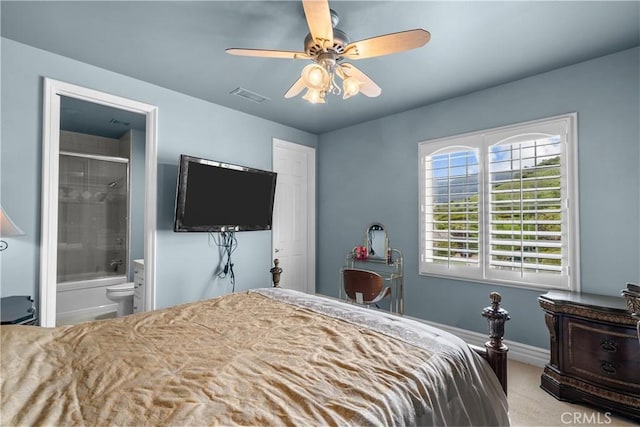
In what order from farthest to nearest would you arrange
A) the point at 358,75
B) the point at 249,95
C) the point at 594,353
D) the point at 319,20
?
the point at 249,95
the point at 594,353
the point at 358,75
the point at 319,20

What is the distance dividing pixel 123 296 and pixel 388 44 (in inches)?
155

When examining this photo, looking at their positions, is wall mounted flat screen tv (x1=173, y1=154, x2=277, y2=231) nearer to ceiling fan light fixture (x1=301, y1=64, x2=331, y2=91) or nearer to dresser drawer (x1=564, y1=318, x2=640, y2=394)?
ceiling fan light fixture (x1=301, y1=64, x2=331, y2=91)

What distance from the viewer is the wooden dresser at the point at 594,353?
2.00 meters

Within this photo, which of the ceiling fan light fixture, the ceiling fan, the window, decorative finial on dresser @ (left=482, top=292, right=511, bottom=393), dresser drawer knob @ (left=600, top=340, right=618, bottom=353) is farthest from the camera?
the window

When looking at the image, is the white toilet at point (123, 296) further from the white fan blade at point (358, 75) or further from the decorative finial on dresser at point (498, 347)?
the decorative finial on dresser at point (498, 347)

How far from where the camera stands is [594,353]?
2127 mm

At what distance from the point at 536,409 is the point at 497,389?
120 cm

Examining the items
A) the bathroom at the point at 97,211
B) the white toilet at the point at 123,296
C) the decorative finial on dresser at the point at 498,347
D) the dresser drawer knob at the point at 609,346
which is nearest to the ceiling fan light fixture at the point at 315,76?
the decorative finial on dresser at the point at 498,347

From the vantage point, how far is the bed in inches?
33.9

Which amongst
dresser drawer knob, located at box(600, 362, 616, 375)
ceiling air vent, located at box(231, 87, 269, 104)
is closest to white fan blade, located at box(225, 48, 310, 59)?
ceiling air vent, located at box(231, 87, 269, 104)

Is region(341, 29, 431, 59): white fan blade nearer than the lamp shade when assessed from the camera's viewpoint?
Yes

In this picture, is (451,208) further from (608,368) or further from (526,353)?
(608,368)

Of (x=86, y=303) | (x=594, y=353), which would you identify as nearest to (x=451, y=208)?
(x=594, y=353)

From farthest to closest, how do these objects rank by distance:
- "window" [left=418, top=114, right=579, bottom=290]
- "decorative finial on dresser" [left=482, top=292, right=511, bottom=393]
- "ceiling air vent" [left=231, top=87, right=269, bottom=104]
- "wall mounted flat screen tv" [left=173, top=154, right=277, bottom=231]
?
1. "ceiling air vent" [left=231, top=87, right=269, bottom=104]
2. "wall mounted flat screen tv" [left=173, top=154, right=277, bottom=231]
3. "window" [left=418, top=114, right=579, bottom=290]
4. "decorative finial on dresser" [left=482, top=292, right=511, bottom=393]
